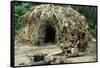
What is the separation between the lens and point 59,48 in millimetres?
Answer: 2451

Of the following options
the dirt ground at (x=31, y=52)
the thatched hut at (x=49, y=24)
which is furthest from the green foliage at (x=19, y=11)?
the dirt ground at (x=31, y=52)

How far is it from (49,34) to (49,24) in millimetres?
105

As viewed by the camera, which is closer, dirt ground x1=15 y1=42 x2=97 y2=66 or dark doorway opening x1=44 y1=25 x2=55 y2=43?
dirt ground x1=15 y1=42 x2=97 y2=66

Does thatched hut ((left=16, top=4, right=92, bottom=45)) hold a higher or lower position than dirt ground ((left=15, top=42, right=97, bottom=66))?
higher

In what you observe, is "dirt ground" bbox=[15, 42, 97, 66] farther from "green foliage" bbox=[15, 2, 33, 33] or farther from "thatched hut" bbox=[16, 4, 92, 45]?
"green foliage" bbox=[15, 2, 33, 33]

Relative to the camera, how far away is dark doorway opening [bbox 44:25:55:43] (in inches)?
94.2

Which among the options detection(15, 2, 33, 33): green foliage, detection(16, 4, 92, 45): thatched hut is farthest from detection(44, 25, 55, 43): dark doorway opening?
detection(15, 2, 33, 33): green foliage

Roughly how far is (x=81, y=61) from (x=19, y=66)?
72cm

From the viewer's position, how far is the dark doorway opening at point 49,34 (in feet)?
7.85

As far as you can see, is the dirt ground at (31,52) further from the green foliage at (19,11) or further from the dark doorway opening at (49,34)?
the green foliage at (19,11)

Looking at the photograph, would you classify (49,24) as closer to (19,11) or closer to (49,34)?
(49,34)

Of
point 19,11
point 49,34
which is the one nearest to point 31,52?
point 49,34

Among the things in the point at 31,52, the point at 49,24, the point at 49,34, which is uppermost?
the point at 49,24

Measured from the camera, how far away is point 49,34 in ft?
7.88
